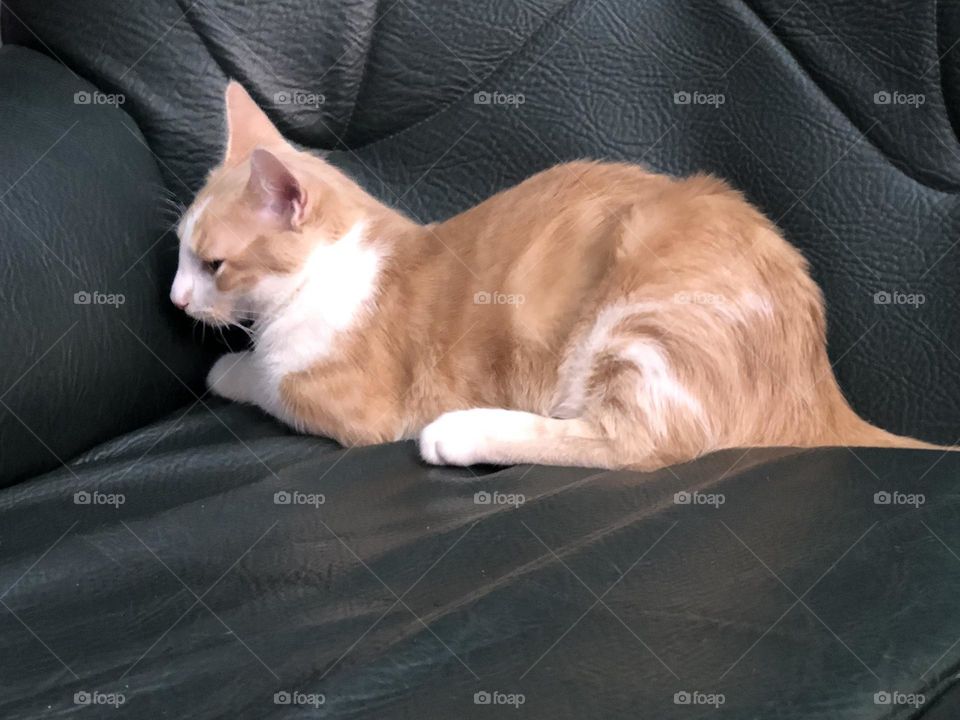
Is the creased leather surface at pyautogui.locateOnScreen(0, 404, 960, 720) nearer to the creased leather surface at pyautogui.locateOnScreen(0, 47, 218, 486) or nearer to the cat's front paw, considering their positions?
the creased leather surface at pyautogui.locateOnScreen(0, 47, 218, 486)

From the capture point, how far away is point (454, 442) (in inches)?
47.9

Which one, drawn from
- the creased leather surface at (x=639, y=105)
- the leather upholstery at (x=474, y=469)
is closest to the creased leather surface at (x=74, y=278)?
the leather upholstery at (x=474, y=469)

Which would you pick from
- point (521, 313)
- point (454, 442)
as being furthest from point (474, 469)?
point (521, 313)

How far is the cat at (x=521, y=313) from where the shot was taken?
48.1 inches

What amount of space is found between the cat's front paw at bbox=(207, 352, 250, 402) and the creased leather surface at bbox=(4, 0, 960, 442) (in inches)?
12.5

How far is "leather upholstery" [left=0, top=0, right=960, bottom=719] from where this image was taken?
81 centimetres

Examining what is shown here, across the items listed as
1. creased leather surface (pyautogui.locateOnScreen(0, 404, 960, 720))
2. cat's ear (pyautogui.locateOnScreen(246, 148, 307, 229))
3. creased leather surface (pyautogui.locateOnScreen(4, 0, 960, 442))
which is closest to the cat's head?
cat's ear (pyautogui.locateOnScreen(246, 148, 307, 229))

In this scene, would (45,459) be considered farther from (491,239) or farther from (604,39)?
(604,39)

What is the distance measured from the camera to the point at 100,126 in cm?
144

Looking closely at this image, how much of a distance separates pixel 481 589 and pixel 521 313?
54 centimetres

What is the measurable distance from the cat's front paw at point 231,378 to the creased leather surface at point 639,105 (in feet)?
1.04

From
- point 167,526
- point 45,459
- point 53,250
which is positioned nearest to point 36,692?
point 167,526

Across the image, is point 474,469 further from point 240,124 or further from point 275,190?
point 240,124

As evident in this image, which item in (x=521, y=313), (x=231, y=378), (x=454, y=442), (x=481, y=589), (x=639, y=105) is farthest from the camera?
(x=639, y=105)
